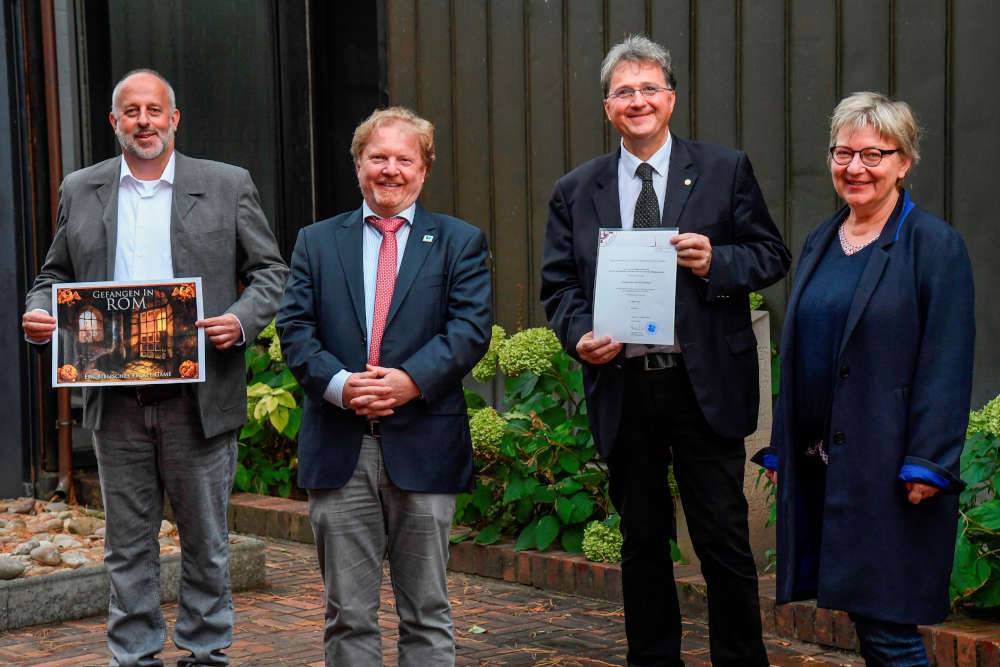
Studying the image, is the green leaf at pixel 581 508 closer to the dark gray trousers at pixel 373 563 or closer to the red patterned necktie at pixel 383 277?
the dark gray trousers at pixel 373 563

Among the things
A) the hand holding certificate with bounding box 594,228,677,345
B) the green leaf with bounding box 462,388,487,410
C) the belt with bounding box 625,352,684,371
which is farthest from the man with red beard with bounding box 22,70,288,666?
the green leaf with bounding box 462,388,487,410

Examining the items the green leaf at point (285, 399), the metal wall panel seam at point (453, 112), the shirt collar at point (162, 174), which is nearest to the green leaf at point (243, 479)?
the green leaf at point (285, 399)

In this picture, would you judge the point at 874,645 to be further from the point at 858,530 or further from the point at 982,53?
the point at 982,53

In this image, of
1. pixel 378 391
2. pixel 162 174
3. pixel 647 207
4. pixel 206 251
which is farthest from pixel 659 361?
pixel 162 174

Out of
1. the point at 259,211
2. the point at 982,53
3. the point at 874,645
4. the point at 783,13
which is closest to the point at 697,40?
the point at 783,13

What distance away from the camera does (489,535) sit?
6375mm

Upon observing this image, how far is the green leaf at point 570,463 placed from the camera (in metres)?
6.17

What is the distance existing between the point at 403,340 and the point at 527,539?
8.20 feet

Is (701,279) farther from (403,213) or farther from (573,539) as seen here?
(573,539)

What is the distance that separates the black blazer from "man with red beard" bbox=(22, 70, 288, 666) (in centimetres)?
112

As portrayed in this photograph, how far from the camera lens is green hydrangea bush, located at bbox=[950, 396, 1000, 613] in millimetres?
4582

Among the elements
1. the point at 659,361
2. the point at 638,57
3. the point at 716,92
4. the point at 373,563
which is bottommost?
the point at 373,563

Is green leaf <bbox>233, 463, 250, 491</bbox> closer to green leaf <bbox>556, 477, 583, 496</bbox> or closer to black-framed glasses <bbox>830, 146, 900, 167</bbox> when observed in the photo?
green leaf <bbox>556, 477, 583, 496</bbox>

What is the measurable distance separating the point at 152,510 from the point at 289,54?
207 inches
